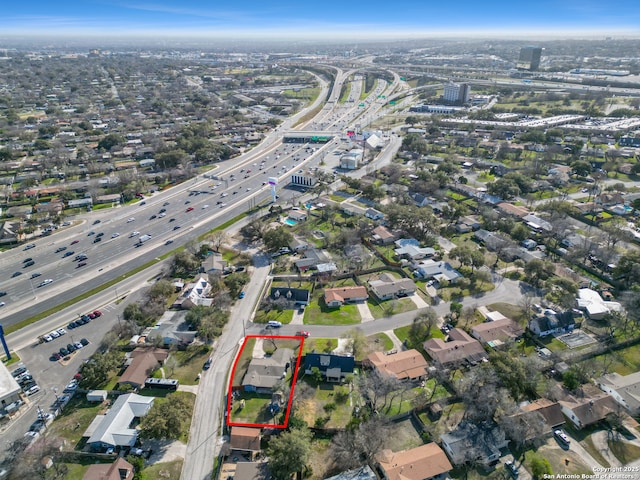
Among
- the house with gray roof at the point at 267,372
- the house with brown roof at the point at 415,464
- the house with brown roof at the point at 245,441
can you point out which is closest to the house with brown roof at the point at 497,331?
the house with brown roof at the point at 415,464

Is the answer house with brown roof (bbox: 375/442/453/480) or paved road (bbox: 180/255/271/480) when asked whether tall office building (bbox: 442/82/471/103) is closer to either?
paved road (bbox: 180/255/271/480)

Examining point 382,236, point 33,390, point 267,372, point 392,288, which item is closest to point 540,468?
point 267,372

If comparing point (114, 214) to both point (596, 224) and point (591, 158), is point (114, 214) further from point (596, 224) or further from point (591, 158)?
point (591, 158)

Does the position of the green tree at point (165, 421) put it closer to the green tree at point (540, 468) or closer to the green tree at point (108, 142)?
the green tree at point (540, 468)

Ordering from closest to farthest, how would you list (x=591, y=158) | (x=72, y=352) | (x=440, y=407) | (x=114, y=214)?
(x=440, y=407)
(x=72, y=352)
(x=114, y=214)
(x=591, y=158)

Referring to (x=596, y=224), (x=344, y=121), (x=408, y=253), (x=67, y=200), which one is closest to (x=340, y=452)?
(x=408, y=253)

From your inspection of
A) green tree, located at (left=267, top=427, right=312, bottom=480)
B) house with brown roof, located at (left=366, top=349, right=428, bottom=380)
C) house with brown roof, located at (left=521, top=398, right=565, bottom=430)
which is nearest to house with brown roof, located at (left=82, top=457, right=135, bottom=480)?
green tree, located at (left=267, top=427, right=312, bottom=480)

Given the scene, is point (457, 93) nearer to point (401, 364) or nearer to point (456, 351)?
point (456, 351)
